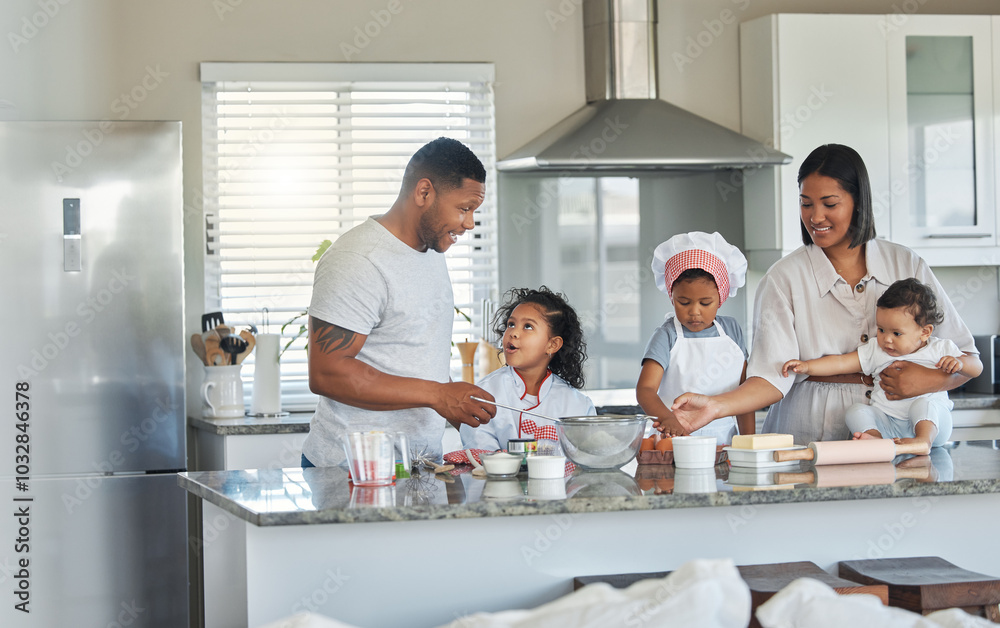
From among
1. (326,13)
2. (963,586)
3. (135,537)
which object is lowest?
(135,537)

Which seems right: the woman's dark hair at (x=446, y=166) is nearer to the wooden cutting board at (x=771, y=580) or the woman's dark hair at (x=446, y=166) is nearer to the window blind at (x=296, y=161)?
the wooden cutting board at (x=771, y=580)

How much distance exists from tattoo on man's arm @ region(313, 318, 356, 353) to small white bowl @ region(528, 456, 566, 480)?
459mm

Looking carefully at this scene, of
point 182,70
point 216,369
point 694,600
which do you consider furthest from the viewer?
point 182,70

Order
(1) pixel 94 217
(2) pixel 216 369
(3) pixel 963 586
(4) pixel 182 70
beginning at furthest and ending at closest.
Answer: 1. (4) pixel 182 70
2. (2) pixel 216 369
3. (1) pixel 94 217
4. (3) pixel 963 586

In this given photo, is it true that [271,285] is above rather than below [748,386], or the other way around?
above

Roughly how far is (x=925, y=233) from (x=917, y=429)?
175 centimetres

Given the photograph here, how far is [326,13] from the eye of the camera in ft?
11.4

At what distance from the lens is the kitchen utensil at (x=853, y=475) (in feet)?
5.03

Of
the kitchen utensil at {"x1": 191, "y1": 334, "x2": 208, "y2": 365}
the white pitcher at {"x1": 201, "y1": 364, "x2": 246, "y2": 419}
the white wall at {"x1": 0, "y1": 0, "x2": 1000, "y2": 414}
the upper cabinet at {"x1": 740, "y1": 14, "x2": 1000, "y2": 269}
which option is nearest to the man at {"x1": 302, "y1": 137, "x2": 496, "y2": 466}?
the white pitcher at {"x1": 201, "y1": 364, "x2": 246, "y2": 419}

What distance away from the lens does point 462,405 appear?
1785 millimetres

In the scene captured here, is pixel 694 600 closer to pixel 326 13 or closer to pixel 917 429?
pixel 917 429

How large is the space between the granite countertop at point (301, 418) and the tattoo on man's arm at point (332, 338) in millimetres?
1151

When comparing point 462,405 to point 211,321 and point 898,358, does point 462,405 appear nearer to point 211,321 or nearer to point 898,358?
point 898,358

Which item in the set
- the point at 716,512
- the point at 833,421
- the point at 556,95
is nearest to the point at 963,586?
the point at 716,512
